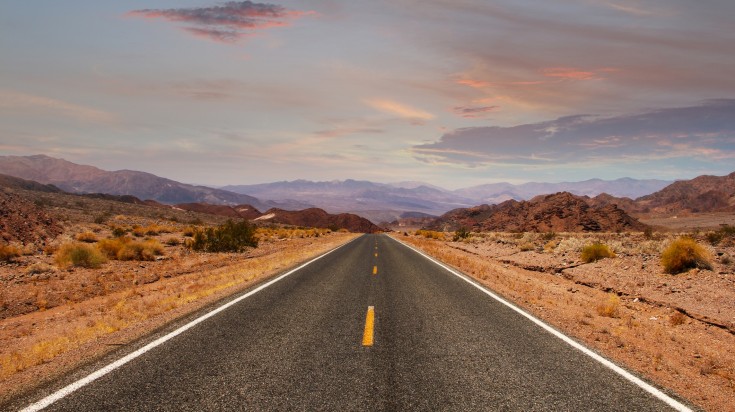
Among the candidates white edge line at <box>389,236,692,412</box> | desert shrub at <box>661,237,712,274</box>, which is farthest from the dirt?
desert shrub at <box>661,237,712,274</box>

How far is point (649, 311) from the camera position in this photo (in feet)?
34.0

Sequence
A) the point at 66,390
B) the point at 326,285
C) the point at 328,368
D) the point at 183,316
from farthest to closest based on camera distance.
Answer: the point at 326,285 → the point at 183,316 → the point at 328,368 → the point at 66,390

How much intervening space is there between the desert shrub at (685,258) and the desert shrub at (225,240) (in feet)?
73.7

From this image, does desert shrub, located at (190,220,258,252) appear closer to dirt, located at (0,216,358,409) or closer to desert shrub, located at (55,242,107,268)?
dirt, located at (0,216,358,409)

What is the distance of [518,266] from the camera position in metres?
20.8

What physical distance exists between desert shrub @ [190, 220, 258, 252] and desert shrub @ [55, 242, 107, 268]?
731cm

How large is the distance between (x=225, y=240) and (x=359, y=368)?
71.9 ft

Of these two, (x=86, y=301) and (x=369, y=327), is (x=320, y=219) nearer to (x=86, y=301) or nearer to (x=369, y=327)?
(x=86, y=301)

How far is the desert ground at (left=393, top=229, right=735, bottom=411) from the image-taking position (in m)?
5.72

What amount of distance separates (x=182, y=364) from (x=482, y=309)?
21.0ft

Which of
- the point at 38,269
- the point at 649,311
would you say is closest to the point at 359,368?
the point at 649,311

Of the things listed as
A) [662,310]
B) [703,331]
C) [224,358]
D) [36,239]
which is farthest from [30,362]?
[36,239]

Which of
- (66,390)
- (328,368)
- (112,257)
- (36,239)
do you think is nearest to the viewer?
(66,390)

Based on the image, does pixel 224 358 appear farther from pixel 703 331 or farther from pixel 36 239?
pixel 36 239
